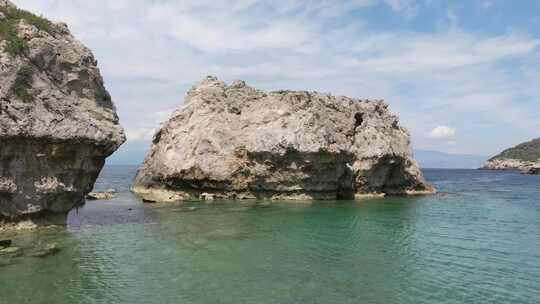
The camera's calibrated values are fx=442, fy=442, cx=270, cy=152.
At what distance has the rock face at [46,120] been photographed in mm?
28828

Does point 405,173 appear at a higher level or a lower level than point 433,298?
higher

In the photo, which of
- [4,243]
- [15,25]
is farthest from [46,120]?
[4,243]

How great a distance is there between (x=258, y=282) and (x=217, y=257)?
18.1 feet

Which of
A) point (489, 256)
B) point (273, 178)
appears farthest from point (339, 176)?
point (489, 256)

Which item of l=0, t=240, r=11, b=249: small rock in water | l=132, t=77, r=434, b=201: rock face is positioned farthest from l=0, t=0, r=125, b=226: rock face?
l=132, t=77, r=434, b=201: rock face

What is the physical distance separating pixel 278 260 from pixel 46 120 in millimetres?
17988

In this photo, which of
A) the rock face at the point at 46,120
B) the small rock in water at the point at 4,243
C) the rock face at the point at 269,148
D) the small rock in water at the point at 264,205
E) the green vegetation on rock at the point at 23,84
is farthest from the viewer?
the rock face at the point at 269,148

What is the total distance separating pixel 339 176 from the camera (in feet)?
198

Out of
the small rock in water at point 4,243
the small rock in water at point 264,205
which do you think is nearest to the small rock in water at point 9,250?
the small rock in water at point 4,243

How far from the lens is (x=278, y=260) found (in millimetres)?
25484

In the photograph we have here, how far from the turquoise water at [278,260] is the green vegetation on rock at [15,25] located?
12474mm

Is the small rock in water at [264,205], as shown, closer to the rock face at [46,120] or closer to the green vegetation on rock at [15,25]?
the rock face at [46,120]

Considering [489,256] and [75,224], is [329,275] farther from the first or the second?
[75,224]

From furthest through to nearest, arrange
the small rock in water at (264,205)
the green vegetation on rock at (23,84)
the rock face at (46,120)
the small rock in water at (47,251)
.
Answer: the small rock in water at (264,205)
the green vegetation on rock at (23,84)
the rock face at (46,120)
the small rock in water at (47,251)
